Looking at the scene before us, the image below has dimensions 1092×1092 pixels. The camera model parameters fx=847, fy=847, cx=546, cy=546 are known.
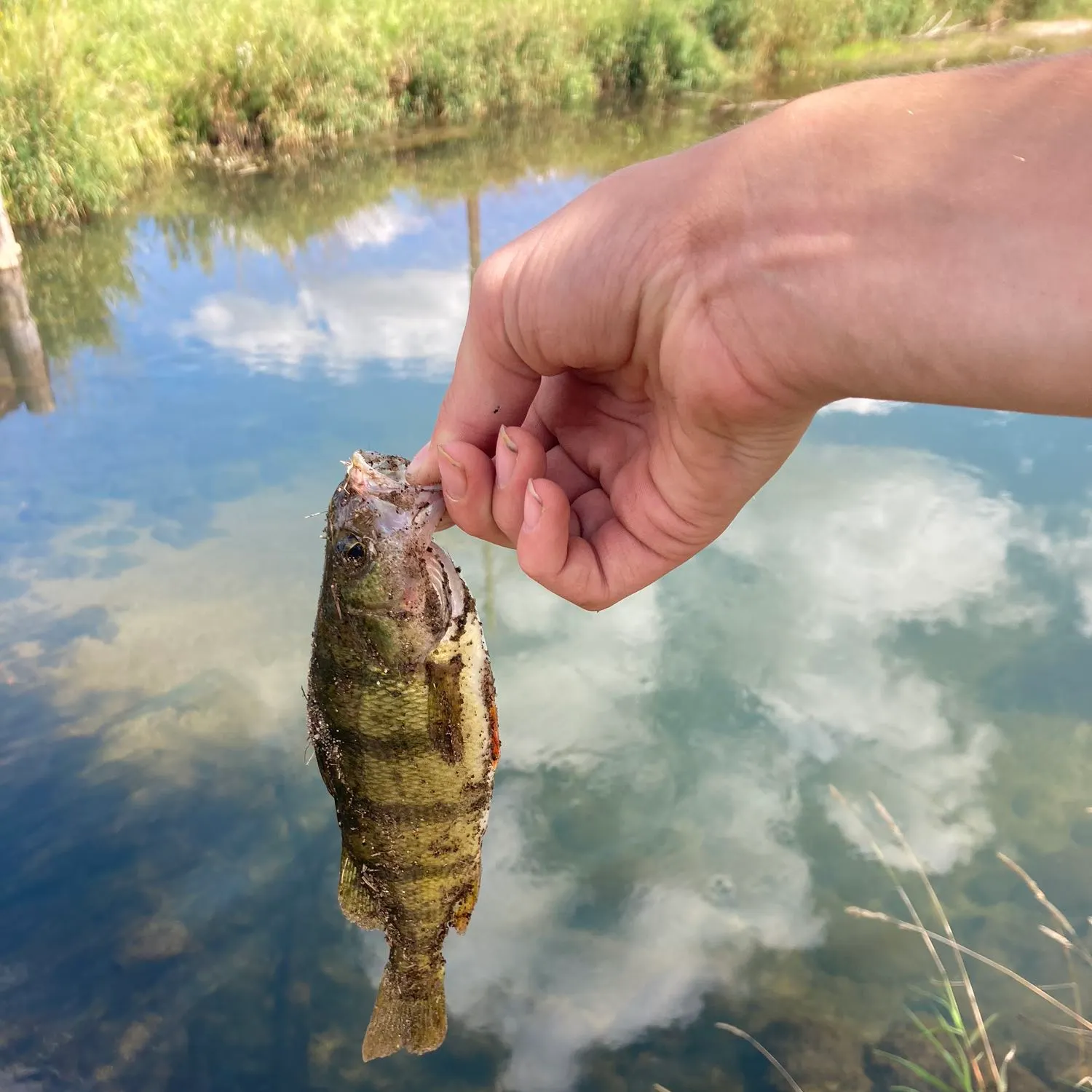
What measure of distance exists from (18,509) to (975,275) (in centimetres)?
621

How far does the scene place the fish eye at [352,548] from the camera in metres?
2.01

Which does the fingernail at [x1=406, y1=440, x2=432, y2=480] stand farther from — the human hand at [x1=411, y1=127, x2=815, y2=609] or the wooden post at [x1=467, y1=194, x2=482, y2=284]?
the wooden post at [x1=467, y1=194, x2=482, y2=284]

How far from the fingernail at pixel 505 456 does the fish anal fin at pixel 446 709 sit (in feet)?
1.61

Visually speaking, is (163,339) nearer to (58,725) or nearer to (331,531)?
(58,725)

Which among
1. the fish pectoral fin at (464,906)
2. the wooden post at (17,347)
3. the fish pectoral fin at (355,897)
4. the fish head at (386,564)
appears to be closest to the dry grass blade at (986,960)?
the fish pectoral fin at (464,906)

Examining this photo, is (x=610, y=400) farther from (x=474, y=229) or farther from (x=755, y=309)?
(x=474, y=229)

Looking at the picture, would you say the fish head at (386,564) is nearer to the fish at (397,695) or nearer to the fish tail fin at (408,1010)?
the fish at (397,695)

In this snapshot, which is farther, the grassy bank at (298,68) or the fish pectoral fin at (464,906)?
the grassy bank at (298,68)

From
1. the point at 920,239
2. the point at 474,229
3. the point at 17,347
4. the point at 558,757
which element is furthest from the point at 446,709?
the point at 474,229

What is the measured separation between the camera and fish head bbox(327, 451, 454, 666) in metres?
2.02

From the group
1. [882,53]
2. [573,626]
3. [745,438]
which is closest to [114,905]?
[573,626]

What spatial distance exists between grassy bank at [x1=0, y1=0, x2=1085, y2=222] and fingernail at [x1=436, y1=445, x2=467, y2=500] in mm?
9183

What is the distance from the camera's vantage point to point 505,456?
6.33 ft

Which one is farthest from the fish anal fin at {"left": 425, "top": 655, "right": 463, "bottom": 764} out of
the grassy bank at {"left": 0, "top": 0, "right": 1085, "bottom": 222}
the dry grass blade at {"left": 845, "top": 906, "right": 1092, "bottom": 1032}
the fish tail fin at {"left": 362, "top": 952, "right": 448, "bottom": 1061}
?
the grassy bank at {"left": 0, "top": 0, "right": 1085, "bottom": 222}
